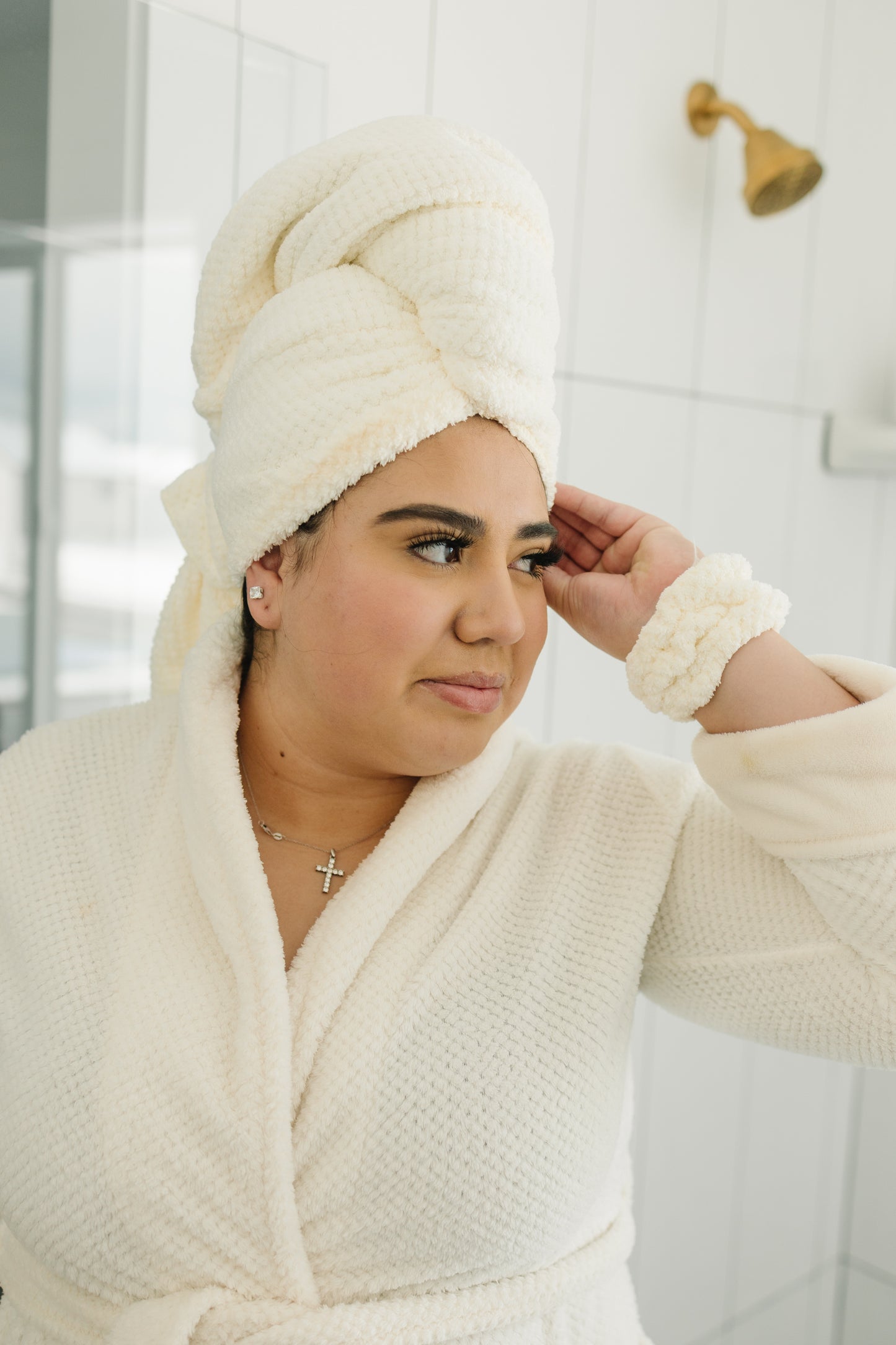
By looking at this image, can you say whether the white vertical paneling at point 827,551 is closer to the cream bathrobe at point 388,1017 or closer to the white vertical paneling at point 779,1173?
the white vertical paneling at point 779,1173

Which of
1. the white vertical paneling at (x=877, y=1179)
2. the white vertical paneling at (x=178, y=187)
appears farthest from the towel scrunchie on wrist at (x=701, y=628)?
the white vertical paneling at (x=877, y=1179)

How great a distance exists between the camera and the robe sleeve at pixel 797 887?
85 centimetres

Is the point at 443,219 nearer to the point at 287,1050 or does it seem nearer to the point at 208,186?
the point at 208,186

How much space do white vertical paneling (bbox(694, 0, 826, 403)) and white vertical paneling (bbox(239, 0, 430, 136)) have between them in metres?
0.54

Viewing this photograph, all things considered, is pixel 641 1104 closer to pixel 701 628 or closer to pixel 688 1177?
pixel 688 1177

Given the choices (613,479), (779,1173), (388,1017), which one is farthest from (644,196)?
(779,1173)

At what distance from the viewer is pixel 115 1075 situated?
2.81 feet

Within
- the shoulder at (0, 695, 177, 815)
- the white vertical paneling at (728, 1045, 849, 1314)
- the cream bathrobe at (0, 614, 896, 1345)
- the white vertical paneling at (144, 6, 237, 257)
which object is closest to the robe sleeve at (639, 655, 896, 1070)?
the cream bathrobe at (0, 614, 896, 1345)

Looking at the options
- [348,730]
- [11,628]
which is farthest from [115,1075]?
[11,628]

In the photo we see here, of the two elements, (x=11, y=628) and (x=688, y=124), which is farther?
(x=688, y=124)

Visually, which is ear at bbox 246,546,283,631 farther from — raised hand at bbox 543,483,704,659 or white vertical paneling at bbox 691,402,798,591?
white vertical paneling at bbox 691,402,798,591

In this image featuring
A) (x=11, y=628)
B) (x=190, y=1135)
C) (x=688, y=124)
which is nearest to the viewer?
(x=190, y=1135)

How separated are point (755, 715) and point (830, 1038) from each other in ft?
0.85

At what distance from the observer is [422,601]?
87cm
